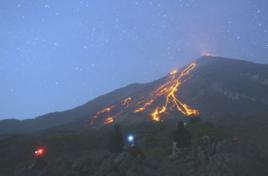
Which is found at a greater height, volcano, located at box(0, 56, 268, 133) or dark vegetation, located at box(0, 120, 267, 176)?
dark vegetation, located at box(0, 120, 267, 176)

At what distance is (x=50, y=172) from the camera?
94.3ft

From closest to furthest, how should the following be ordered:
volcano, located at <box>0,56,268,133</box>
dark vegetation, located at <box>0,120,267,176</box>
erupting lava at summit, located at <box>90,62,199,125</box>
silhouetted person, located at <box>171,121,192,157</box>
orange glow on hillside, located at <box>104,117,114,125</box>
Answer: silhouetted person, located at <box>171,121,192,157</box>
dark vegetation, located at <box>0,120,267,176</box>
volcano, located at <box>0,56,268,133</box>
orange glow on hillside, located at <box>104,117,114,125</box>
erupting lava at summit, located at <box>90,62,199,125</box>

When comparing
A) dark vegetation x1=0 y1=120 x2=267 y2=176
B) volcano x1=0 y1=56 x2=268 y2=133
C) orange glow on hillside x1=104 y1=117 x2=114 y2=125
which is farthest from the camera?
orange glow on hillside x1=104 y1=117 x2=114 y2=125

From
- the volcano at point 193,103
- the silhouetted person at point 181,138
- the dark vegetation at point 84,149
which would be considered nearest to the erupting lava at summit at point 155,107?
the volcano at point 193,103

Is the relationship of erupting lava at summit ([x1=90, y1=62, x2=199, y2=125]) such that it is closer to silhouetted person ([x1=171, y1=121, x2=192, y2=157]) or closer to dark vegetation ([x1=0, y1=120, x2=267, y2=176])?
dark vegetation ([x1=0, y1=120, x2=267, y2=176])

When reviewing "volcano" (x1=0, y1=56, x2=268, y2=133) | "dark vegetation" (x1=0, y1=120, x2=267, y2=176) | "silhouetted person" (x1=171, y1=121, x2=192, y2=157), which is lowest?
"volcano" (x1=0, y1=56, x2=268, y2=133)

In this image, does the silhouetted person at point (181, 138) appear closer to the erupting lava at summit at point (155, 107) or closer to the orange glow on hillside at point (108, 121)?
the erupting lava at summit at point (155, 107)

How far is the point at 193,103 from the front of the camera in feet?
381

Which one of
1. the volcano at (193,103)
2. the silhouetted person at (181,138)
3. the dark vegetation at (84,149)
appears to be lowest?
the volcano at (193,103)

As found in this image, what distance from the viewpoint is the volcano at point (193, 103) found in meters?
100

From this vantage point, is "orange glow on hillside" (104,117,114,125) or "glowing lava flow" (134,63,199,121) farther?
"orange glow on hillside" (104,117,114,125)

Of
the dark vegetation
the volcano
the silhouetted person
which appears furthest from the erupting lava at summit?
the silhouetted person

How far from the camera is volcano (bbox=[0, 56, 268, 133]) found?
100 m

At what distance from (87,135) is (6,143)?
460 inches
